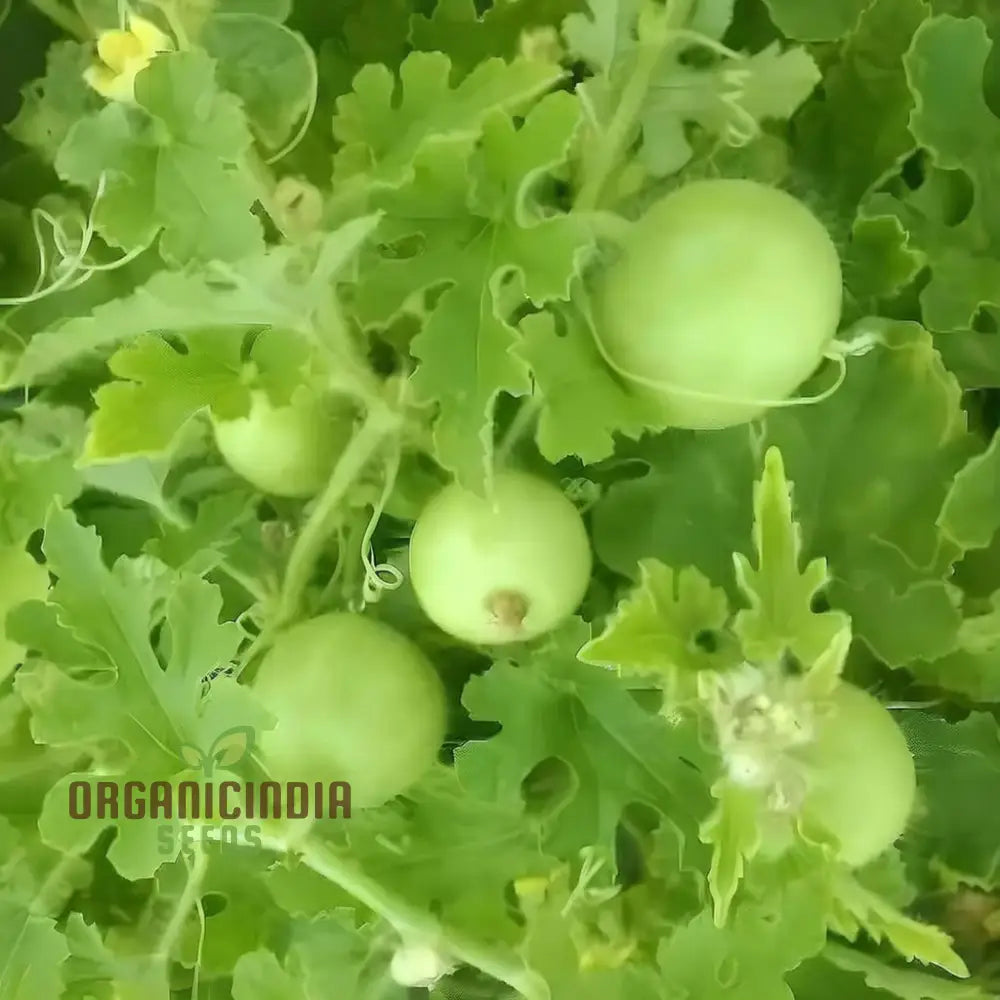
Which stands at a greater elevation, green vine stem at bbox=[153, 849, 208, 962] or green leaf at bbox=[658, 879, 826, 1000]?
green leaf at bbox=[658, 879, 826, 1000]

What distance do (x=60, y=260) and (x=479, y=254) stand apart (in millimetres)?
317

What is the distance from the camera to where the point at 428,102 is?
1.83 ft

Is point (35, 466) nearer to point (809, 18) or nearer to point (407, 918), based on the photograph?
point (407, 918)

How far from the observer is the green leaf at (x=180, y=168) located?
54 cm

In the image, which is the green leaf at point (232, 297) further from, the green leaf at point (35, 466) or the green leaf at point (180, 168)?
the green leaf at point (35, 466)

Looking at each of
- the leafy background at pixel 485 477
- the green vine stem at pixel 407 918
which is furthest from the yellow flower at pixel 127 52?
the green vine stem at pixel 407 918

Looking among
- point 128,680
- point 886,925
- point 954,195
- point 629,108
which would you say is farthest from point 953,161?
point 128,680

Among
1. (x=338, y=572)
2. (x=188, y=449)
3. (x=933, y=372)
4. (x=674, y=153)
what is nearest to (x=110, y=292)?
(x=188, y=449)

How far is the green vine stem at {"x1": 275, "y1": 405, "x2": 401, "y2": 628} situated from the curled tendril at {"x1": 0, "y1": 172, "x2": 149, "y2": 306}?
6.3 inches

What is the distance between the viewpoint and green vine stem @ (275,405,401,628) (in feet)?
2.04

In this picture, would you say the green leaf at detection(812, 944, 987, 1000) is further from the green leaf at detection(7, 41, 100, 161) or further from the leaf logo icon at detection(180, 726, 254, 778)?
the green leaf at detection(7, 41, 100, 161)

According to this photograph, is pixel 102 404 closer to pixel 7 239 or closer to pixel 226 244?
pixel 226 244

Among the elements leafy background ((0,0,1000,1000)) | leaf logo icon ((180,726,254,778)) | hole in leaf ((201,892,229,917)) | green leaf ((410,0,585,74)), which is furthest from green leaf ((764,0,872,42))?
hole in leaf ((201,892,229,917))

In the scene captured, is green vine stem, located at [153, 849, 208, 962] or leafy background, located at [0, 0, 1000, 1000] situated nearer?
leafy background, located at [0, 0, 1000, 1000]
